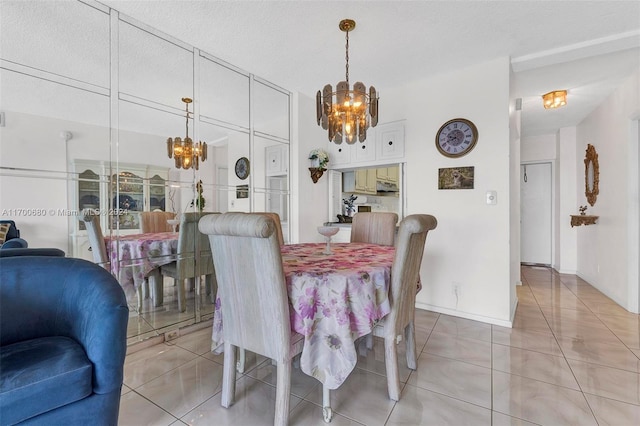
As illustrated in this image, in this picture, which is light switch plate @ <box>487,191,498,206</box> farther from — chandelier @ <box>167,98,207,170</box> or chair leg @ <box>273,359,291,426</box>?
chandelier @ <box>167,98,207,170</box>

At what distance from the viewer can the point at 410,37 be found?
2.48m

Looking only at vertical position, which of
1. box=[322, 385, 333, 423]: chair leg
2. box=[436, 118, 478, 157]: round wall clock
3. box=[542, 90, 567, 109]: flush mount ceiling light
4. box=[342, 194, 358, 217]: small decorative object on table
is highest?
box=[542, 90, 567, 109]: flush mount ceiling light

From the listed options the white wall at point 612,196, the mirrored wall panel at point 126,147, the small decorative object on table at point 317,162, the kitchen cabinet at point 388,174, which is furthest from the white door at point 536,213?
the mirrored wall panel at point 126,147

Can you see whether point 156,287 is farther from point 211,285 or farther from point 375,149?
point 375,149

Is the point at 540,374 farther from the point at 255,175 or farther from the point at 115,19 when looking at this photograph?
the point at 115,19

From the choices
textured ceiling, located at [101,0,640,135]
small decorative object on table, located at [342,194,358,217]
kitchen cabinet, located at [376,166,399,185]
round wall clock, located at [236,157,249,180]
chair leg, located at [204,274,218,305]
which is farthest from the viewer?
kitchen cabinet, located at [376,166,399,185]

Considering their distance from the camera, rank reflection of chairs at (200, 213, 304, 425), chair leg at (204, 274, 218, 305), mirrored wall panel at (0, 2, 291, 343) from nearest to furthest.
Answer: reflection of chairs at (200, 213, 304, 425)
mirrored wall panel at (0, 2, 291, 343)
chair leg at (204, 274, 218, 305)

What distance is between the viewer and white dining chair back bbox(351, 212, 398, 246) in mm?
2766

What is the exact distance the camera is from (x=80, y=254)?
6.96 ft

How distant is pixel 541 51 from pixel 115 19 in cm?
361

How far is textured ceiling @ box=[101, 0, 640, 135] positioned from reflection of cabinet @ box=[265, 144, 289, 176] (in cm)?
77

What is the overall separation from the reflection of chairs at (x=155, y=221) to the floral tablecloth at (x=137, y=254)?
42mm

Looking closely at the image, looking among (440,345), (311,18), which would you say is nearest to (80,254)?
(311,18)

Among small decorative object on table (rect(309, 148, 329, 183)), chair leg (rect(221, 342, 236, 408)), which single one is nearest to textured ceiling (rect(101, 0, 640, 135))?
small decorative object on table (rect(309, 148, 329, 183))
